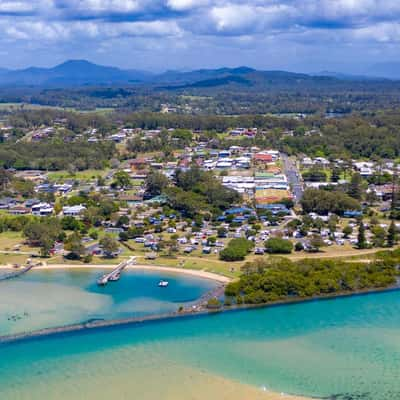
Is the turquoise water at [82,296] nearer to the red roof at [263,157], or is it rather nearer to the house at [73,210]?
the house at [73,210]

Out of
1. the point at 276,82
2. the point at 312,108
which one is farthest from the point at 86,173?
the point at 276,82

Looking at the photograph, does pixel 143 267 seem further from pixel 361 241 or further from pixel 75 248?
pixel 361 241

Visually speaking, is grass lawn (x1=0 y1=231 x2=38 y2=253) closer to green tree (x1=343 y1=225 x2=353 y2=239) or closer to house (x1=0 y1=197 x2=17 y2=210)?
house (x1=0 y1=197 x2=17 y2=210)

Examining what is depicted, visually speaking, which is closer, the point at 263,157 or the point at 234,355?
the point at 234,355

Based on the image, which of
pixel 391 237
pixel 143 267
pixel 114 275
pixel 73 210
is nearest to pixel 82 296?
pixel 114 275

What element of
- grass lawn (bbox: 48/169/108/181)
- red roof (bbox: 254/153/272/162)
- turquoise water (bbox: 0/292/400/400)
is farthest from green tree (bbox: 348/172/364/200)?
grass lawn (bbox: 48/169/108/181)

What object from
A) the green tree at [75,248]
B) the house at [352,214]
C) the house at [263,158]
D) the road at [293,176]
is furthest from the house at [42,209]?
the house at [263,158]

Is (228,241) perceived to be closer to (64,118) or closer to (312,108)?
(64,118)

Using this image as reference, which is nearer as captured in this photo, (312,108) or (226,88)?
(312,108)
